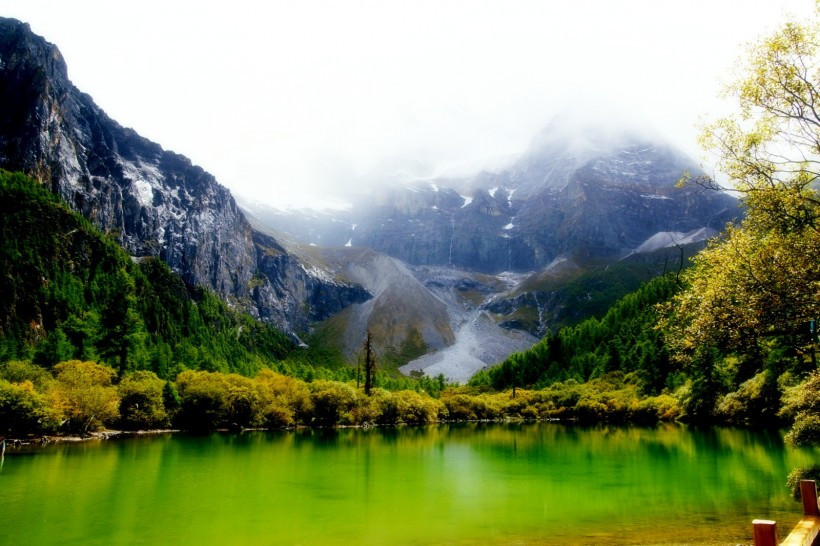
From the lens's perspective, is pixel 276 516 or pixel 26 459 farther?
pixel 26 459

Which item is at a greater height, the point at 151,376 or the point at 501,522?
the point at 151,376

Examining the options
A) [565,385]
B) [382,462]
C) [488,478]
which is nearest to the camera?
[488,478]

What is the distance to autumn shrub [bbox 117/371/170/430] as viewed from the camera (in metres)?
64.8

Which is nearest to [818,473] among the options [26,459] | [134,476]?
[134,476]

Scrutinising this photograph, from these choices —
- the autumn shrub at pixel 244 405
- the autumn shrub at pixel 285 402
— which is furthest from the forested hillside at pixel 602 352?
the autumn shrub at pixel 244 405

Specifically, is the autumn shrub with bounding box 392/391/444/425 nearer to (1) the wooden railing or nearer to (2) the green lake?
(2) the green lake

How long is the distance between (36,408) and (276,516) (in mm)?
39167

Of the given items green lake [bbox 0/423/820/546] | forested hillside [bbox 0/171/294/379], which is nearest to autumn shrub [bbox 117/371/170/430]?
forested hillside [bbox 0/171/294/379]

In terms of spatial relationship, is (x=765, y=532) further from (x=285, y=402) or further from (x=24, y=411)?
(x=285, y=402)

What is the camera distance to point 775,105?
587 inches

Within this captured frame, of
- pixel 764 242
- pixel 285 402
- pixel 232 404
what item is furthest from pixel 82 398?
pixel 764 242

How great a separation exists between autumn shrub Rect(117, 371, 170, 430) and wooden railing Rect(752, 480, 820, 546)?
2659 inches

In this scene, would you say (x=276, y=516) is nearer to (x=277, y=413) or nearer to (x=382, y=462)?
(x=382, y=462)

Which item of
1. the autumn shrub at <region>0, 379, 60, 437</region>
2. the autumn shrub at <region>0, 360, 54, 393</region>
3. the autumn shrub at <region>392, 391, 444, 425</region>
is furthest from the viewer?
the autumn shrub at <region>392, 391, 444, 425</region>
